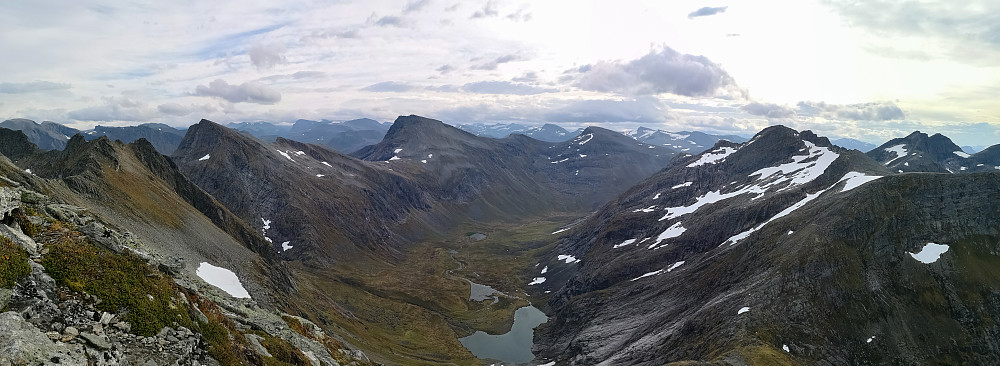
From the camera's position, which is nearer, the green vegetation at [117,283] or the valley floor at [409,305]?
the green vegetation at [117,283]

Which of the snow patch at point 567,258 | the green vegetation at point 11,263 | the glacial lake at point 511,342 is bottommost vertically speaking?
the glacial lake at point 511,342

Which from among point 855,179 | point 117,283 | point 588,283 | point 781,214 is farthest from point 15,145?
point 855,179

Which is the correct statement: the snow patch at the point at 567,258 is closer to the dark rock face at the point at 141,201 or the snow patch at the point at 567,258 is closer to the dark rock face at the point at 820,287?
the dark rock face at the point at 820,287

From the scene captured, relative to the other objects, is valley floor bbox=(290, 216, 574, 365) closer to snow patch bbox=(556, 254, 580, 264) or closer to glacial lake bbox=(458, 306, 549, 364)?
glacial lake bbox=(458, 306, 549, 364)

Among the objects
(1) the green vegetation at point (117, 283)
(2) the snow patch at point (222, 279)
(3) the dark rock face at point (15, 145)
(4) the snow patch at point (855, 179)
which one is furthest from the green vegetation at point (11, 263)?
(3) the dark rock face at point (15, 145)

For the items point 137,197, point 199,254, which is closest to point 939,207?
point 199,254

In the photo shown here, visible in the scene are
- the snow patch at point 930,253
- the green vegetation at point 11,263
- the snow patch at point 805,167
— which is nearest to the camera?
the green vegetation at point 11,263
